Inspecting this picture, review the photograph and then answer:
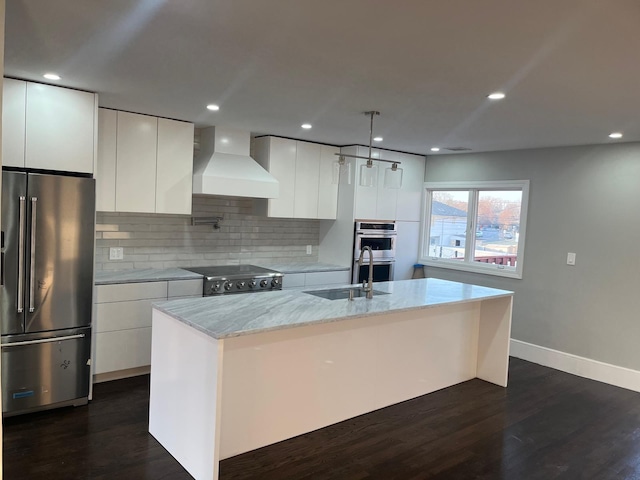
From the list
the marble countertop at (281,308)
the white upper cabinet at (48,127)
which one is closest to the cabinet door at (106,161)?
the white upper cabinet at (48,127)

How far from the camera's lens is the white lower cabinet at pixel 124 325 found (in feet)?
12.8

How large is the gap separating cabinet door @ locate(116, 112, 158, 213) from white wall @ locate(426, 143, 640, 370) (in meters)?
3.80

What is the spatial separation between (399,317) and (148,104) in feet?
8.62

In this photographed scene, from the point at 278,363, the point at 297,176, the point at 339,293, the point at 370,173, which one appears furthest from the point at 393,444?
the point at 297,176

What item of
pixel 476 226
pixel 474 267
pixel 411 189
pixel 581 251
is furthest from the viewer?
pixel 411 189

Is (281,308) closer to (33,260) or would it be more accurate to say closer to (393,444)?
(393,444)

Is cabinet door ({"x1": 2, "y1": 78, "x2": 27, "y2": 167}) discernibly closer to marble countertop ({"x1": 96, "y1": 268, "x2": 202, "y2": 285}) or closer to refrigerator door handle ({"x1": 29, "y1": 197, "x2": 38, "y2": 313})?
refrigerator door handle ({"x1": 29, "y1": 197, "x2": 38, "y2": 313})

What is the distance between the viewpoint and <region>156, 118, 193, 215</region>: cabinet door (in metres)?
4.36

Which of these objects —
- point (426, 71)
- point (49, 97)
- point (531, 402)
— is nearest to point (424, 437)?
point (531, 402)

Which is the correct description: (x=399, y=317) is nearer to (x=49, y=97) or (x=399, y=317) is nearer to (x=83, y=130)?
(x=83, y=130)

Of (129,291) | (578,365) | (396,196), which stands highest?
(396,196)

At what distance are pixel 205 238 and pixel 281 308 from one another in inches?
90.8

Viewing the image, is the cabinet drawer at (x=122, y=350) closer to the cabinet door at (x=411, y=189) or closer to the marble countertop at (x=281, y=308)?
the marble countertop at (x=281, y=308)

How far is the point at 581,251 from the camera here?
4852 mm
